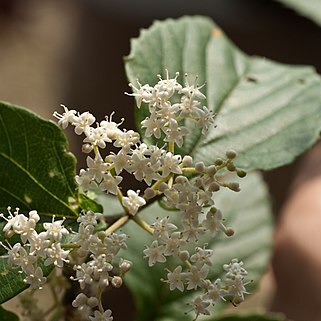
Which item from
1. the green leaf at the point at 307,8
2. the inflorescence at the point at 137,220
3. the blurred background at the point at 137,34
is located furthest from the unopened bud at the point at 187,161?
the blurred background at the point at 137,34

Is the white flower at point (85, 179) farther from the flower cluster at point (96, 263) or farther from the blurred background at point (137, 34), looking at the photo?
the blurred background at point (137, 34)

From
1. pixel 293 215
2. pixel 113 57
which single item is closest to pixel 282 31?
pixel 113 57

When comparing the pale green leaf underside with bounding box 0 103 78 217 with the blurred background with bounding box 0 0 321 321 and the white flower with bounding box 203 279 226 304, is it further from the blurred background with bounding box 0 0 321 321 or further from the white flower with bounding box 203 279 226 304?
the blurred background with bounding box 0 0 321 321

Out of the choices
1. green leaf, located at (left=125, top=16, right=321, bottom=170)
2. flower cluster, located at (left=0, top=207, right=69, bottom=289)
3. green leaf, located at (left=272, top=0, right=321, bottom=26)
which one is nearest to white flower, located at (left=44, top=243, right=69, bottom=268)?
flower cluster, located at (left=0, top=207, right=69, bottom=289)

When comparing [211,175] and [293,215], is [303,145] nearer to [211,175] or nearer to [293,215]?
[211,175]

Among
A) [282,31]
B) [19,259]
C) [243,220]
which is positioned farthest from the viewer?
[282,31]

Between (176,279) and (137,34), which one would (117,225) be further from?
(137,34)

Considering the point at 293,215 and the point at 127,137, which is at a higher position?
the point at 127,137

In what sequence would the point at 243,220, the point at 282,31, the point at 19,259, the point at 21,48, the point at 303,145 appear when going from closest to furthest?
the point at 19,259, the point at 303,145, the point at 243,220, the point at 282,31, the point at 21,48
